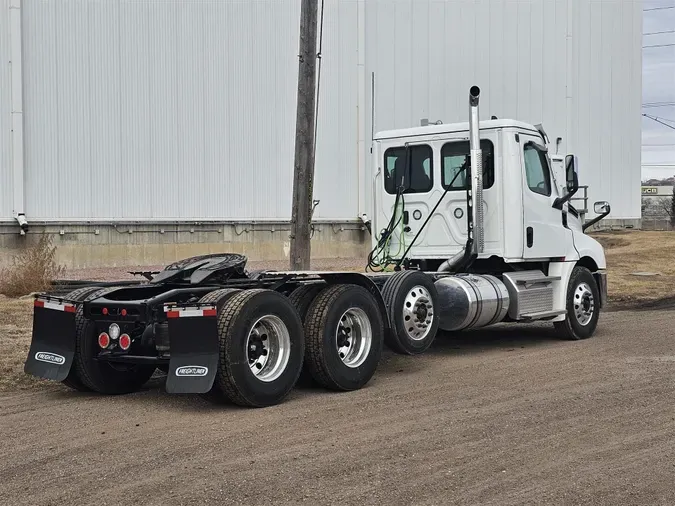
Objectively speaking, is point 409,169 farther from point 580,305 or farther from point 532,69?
point 532,69

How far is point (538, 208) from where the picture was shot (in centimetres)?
1208

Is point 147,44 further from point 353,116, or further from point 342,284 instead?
point 342,284

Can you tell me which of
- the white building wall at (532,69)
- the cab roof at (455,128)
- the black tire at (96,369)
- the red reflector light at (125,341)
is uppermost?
the white building wall at (532,69)

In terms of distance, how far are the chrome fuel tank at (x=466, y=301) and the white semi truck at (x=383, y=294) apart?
0.02m

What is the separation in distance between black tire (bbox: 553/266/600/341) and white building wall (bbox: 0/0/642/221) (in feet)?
52.4

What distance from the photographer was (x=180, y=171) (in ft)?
87.7

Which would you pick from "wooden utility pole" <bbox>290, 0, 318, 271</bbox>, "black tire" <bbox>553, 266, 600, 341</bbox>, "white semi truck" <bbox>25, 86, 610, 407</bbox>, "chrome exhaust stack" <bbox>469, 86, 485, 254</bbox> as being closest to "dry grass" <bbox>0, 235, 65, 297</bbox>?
"wooden utility pole" <bbox>290, 0, 318, 271</bbox>

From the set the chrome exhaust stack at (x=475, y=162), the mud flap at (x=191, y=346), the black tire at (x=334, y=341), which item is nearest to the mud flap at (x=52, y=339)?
the mud flap at (x=191, y=346)

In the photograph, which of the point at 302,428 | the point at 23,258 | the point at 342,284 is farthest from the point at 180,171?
the point at 302,428

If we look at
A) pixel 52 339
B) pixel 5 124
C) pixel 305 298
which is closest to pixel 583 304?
pixel 305 298

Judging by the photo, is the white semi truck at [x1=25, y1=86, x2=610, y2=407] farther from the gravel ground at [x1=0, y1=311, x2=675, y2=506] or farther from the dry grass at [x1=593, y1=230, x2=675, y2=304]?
the dry grass at [x1=593, y1=230, x2=675, y2=304]

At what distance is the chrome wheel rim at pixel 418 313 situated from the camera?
32.7 feet

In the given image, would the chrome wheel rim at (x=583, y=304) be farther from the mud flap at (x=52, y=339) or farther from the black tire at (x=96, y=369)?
the mud flap at (x=52, y=339)

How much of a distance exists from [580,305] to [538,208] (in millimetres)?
1625
